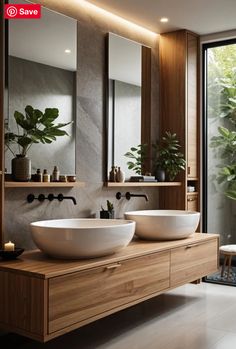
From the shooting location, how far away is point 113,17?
13.9ft

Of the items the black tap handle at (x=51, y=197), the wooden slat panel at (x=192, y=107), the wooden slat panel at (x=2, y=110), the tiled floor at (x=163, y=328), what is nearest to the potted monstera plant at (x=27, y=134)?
the wooden slat panel at (x=2, y=110)

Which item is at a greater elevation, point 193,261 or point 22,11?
point 22,11

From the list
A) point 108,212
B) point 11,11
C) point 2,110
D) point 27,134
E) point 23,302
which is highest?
point 11,11

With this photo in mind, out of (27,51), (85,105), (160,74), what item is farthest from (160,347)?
(160,74)

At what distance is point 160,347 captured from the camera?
10.2 ft

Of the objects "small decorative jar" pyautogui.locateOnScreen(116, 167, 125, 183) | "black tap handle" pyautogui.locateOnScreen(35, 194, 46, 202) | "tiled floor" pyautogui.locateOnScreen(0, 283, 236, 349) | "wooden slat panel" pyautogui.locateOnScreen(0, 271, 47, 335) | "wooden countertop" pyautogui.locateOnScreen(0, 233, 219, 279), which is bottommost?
"tiled floor" pyautogui.locateOnScreen(0, 283, 236, 349)

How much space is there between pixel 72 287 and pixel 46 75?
1.68m

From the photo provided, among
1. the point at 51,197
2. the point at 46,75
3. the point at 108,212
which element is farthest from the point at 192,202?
the point at 46,75

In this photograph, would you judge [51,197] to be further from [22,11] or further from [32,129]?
[22,11]

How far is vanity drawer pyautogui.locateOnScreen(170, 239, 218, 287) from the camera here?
12.4 ft

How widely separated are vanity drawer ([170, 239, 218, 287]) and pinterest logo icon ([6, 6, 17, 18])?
2.19 metres

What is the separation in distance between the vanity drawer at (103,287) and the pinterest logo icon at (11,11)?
74.6 inches

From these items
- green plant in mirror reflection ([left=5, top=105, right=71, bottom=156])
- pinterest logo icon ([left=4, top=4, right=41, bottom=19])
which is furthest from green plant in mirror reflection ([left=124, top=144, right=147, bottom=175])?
pinterest logo icon ([left=4, top=4, right=41, bottom=19])

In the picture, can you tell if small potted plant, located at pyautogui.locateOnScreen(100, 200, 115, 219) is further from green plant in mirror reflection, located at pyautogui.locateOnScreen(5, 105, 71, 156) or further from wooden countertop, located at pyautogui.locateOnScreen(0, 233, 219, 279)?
green plant in mirror reflection, located at pyautogui.locateOnScreen(5, 105, 71, 156)
